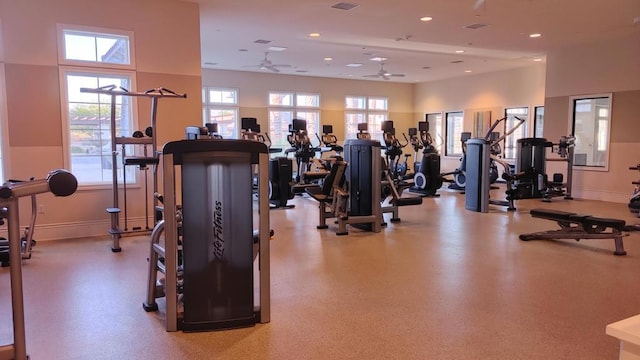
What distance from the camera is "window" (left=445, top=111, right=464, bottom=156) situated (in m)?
14.6

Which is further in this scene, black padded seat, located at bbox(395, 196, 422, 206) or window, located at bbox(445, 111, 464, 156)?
window, located at bbox(445, 111, 464, 156)

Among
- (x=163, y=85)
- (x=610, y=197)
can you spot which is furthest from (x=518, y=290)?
(x=610, y=197)

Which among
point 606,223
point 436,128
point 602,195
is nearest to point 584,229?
point 606,223

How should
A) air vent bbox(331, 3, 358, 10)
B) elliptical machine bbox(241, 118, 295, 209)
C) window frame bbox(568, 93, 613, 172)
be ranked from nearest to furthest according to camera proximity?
air vent bbox(331, 3, 358, 10)
elliptical machine bbox(241, 118, 295, 209)
window frame bbox(568, 93, 613, 172)

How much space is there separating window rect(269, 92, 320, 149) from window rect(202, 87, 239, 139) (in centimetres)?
111

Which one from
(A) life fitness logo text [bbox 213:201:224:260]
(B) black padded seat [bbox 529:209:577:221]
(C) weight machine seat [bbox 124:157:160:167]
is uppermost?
(C) weight machine seat [bbox 124:157:160:167]

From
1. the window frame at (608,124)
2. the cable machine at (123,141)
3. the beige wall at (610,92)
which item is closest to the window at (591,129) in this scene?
the window frame at (608,124)

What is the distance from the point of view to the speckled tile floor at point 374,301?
2730 mm

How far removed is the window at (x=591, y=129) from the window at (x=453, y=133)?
194 inches

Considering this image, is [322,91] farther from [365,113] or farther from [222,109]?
[222,109]

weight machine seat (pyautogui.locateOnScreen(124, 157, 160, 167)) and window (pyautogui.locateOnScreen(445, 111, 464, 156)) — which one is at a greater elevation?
window (pyautogui.locateOnScreen(445, 111, 464, 156))

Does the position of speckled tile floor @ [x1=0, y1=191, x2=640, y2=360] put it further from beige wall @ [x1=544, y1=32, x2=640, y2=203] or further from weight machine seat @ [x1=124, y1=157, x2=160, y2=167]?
beige wall @ [x1=544, y1=32, x2=640, y2=203]

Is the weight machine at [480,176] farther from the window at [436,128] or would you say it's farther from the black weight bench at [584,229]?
the window at [436,128]

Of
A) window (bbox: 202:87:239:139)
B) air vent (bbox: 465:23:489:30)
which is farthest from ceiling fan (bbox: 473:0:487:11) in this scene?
window (bbox: 202:87:239:139)
